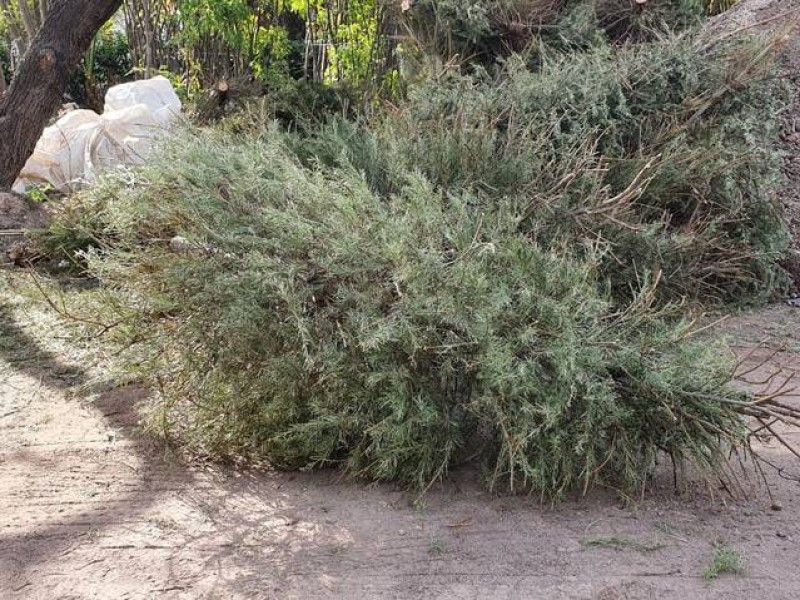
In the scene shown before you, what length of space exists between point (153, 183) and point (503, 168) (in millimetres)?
1751

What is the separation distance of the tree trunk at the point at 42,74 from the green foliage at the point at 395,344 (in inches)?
169

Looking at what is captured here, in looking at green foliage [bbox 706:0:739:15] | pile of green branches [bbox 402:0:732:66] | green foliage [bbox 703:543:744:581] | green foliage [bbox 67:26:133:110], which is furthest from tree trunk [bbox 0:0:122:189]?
green foliage [bbox 67:26:133:110]

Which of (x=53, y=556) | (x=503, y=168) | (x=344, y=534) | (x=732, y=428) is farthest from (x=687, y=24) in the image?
(x=53, y=556)

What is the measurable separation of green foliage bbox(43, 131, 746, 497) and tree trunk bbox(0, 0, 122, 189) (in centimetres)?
430

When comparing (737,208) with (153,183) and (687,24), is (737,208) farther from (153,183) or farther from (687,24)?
(153,183)

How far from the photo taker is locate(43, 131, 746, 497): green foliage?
10.3 ft

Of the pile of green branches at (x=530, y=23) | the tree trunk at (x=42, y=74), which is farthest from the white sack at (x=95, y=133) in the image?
the pile of green branches at (x=530, y=23)

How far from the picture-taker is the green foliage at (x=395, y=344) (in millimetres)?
3133

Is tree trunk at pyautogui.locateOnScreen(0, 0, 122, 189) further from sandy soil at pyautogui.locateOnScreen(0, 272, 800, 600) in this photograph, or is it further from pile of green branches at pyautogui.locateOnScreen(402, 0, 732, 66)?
sandy soil at pyautogui.locateOnScreen(0, 272, 800, 600)

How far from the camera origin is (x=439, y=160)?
182 inches

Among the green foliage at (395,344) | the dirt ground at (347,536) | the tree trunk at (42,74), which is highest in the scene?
the tree trunk at (42,74)

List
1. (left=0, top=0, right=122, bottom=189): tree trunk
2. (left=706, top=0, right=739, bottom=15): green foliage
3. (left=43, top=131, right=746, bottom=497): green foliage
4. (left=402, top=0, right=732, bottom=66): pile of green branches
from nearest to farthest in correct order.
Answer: (left=43, top=131, right=746, bottom=497): green foliage < (left=402, top=0, right=732, bottom=66): pile of green branches < (left=0, top=0, right=122, bottom=189): tree trunk < (left=706, top=0, right=739, bottom=15): green foliage

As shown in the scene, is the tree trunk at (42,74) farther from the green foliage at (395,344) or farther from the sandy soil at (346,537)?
the sandy soil at (346,537)


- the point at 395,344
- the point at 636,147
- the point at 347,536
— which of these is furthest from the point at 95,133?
the point at 347,536
